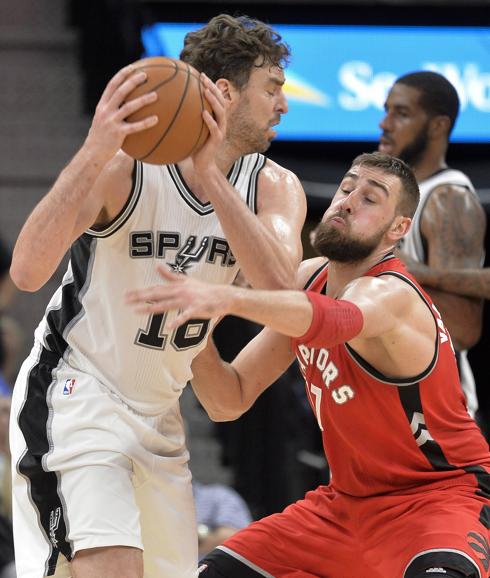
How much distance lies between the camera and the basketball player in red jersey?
403cm

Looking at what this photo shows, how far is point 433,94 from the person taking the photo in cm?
585

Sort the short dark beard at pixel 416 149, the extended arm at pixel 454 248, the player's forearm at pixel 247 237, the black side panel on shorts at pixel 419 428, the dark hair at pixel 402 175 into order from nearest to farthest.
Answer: the player's forearm at pixel 247 237
the black side panel on shorts at pixel 419 428
the dark hair at pixel 402 175
the extended arm at pixel 454 248
the short dark beard at pixel 416 149

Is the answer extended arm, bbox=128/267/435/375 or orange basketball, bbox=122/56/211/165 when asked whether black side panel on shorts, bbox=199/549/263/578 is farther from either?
orange basketball, bbox=122/56/211/165

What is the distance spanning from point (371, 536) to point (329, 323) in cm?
92

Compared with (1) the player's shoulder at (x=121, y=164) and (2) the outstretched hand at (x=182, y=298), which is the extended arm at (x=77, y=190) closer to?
(1) the player's shoulder at (x=121, y=164)

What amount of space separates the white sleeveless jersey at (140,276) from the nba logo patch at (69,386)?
0.21 feet

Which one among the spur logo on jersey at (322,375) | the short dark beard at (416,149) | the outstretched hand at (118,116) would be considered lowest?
the spur logo on jersey at (322,375)

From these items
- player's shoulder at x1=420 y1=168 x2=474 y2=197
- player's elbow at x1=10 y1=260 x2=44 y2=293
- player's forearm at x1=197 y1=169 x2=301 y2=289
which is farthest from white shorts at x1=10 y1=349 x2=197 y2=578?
player's shoulder at x1=420 y1=168 x2=474 y2=197

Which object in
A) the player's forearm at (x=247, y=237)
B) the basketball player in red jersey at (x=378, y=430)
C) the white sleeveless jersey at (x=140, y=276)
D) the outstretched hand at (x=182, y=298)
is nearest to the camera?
the outstretched hand at (x=182, y=298)

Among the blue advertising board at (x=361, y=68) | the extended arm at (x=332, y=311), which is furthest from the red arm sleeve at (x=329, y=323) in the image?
the blue advertising board at (x=361, y=68)

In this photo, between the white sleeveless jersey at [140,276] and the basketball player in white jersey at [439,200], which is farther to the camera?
the basketball player in white jersey at [439,200]

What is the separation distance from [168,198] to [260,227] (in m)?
0.40

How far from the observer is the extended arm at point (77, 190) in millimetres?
3480

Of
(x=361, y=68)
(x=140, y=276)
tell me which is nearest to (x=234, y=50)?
(x=140, y=276)
